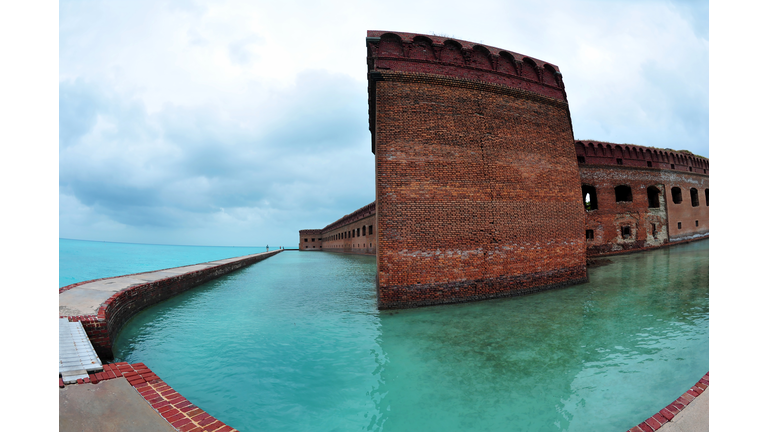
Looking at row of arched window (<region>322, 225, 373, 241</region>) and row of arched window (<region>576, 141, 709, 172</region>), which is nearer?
row of arched window (<region>576, 141, 709, 172</region>)

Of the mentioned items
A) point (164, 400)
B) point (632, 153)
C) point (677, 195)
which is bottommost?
point (164, 400)

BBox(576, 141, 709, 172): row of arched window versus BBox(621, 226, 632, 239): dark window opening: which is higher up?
BBox(576, 141, 709, 172): row of arched window

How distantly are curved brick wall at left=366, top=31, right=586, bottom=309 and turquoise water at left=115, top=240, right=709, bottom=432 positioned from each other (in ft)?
2.45

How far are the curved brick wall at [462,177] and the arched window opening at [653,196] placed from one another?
16949mm

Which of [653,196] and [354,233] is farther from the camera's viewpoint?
[354,233]

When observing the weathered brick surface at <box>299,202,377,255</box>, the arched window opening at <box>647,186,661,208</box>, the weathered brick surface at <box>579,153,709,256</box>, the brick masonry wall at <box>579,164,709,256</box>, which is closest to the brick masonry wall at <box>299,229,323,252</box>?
the weathered brick surface at <box>299,202,377,255</box>

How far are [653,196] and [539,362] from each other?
77.0ft

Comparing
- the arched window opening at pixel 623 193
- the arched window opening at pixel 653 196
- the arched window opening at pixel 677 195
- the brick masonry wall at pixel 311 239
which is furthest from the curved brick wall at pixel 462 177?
the brick masonry wall at pixel 311 239

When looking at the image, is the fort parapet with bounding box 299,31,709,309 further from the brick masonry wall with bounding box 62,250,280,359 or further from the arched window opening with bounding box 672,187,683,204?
the arched window opening with bounding box 672,187,683,204

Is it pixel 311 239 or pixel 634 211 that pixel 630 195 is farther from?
pixel 311 239

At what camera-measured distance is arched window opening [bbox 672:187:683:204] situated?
2128 cm

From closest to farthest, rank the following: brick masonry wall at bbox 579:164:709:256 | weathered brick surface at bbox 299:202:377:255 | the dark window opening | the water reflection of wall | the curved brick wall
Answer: the water reflection of wall
the curved brick wall
brick masonry wall at bbox 579:164:709:256
the dark window opening
weathered brick surface at bbox 299:202:377:255

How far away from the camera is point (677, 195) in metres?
21.4

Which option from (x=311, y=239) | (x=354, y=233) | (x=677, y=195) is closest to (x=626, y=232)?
(x=677, y=195)
